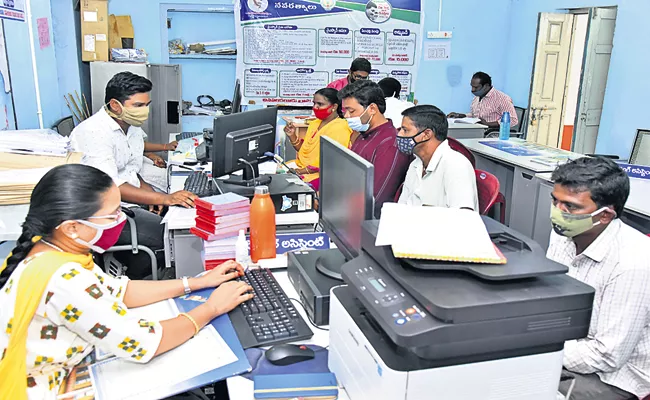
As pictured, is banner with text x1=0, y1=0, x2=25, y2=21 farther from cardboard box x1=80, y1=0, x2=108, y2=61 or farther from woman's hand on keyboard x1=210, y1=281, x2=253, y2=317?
cardboard box x1=80, y1=0, x2=108, y2=61

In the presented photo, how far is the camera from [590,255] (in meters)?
1.44

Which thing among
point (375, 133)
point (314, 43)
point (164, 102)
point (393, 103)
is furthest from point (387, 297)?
point (314, 43)

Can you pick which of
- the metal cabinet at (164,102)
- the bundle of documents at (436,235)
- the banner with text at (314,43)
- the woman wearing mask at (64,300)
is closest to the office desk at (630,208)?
the bundle of documents at (436,235)

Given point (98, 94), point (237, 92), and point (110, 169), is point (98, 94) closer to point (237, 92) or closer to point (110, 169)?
point (237, 92)

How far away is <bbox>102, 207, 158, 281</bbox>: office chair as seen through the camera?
97.1 inches

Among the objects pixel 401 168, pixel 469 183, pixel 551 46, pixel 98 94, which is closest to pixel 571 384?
pixel 469 183

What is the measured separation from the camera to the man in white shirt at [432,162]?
92.4 inches

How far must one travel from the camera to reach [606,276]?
1406 mm

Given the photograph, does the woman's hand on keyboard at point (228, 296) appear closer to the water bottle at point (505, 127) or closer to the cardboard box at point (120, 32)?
the water bottle at point (505, 127)

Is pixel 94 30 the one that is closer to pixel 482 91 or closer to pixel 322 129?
pixel 322 129

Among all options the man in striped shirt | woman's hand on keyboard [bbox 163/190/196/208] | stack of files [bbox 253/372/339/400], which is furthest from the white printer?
the man in striped shirt

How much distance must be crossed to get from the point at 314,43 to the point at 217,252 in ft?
13.8

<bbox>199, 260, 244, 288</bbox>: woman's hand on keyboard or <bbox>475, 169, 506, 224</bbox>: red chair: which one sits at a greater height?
<bbox>475, 169, 506, 224</bbox>: red chair

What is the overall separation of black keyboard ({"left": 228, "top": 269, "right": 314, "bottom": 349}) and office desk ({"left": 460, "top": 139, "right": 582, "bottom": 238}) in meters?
2.42
